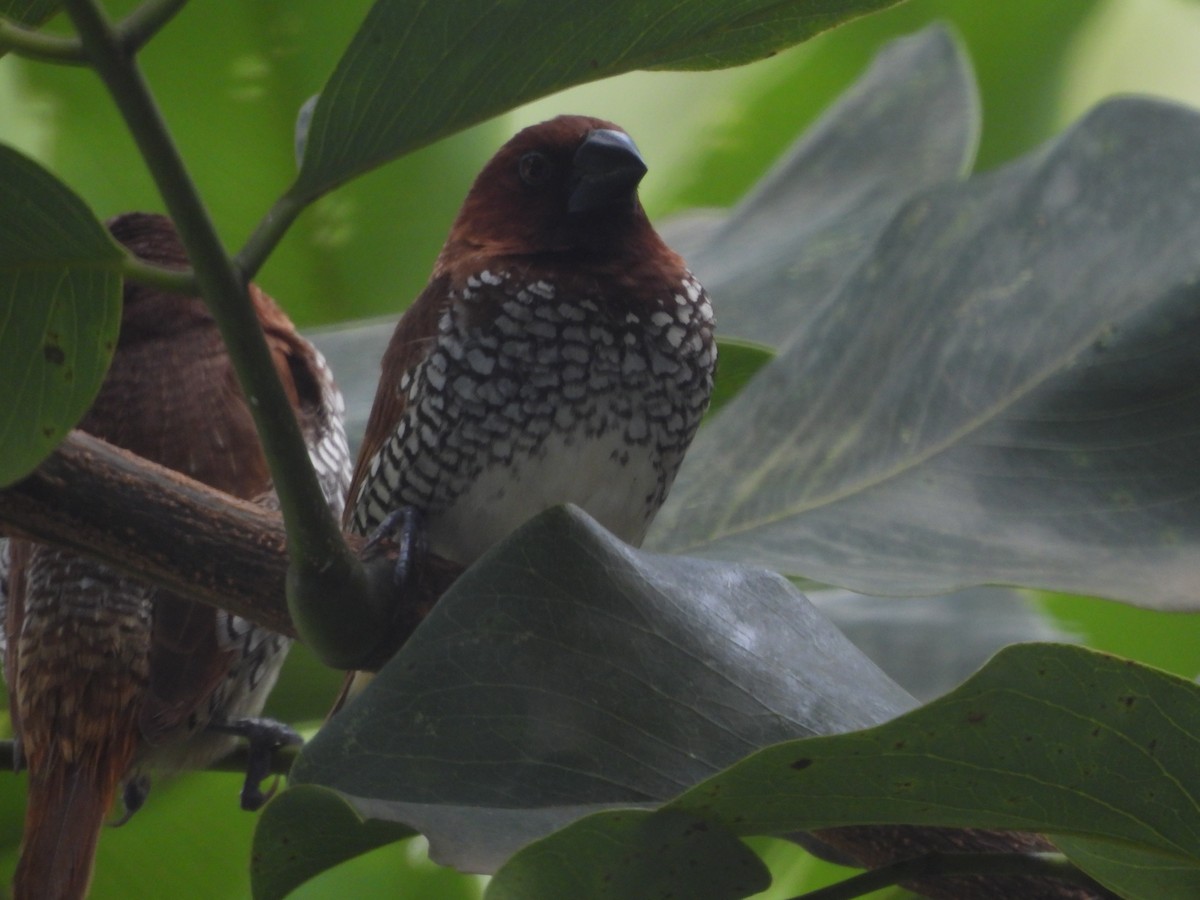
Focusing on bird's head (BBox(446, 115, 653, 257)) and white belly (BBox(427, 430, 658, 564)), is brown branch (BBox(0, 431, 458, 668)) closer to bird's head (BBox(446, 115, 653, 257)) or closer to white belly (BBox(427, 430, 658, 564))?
white belly (BBox(427, 430, 658, 564))

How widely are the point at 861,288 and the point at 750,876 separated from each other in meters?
0.79

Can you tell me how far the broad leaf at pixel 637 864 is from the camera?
0.77 meters

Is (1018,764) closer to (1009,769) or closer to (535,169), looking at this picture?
(1009,769)

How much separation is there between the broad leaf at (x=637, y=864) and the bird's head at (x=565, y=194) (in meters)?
0.90

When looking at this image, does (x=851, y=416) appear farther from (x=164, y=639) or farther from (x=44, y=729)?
(x=44, y=729)

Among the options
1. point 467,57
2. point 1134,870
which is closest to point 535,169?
point 467,57

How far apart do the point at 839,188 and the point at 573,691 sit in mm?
1464

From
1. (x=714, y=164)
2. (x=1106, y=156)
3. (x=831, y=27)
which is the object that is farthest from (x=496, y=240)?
(x=714, y=164)

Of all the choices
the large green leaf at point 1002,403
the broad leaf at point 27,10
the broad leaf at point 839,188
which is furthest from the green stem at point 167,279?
the broad leaf at point 839,188

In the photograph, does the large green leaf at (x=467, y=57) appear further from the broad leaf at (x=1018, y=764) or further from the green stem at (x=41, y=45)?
the broad leaf at (x=1018, y=764)

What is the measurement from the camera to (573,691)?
878 millimetres

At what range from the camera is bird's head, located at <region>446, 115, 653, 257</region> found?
1575 millimetres

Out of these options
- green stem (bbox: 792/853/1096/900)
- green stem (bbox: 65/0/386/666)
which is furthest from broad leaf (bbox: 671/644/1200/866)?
green stem (bbox: 65/0/386/666)

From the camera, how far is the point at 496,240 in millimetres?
1647
